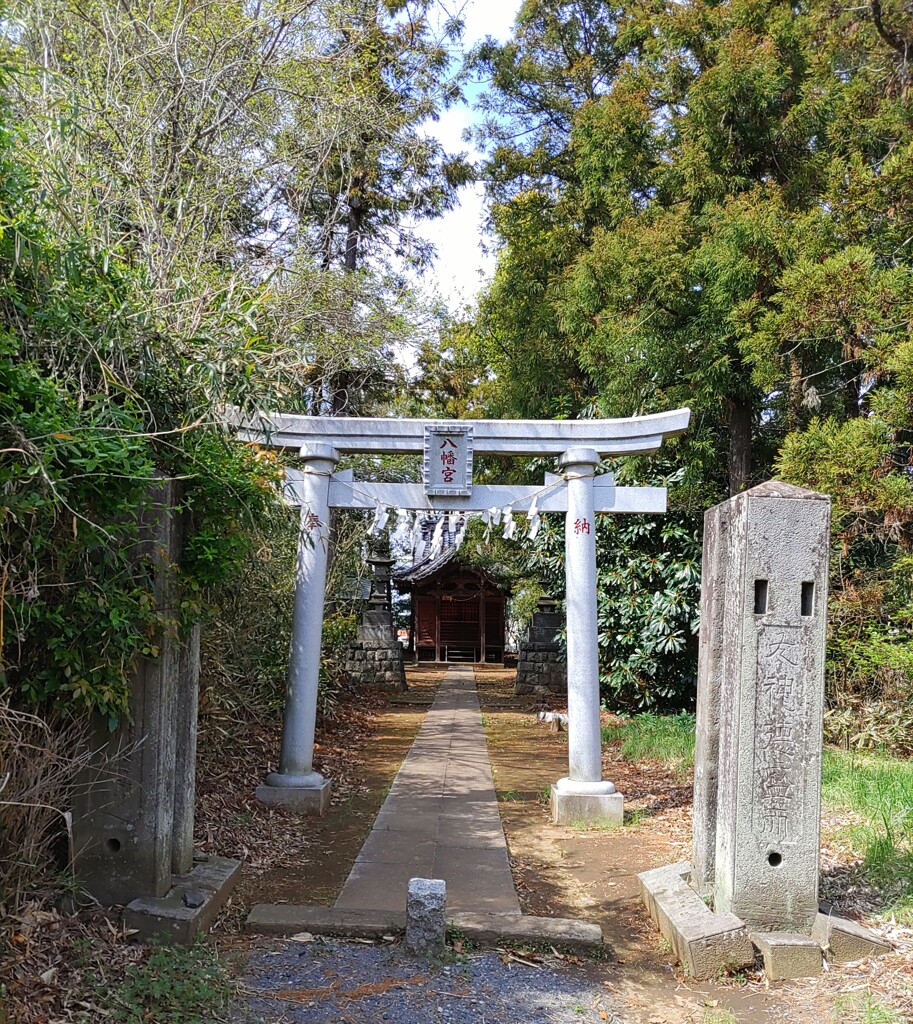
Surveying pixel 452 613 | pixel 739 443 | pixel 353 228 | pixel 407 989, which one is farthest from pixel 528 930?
pixel 452 613

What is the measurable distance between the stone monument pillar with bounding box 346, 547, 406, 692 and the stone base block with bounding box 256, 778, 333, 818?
815 centimetres

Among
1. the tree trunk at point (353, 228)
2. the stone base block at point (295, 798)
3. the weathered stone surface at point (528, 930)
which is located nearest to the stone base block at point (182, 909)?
the weathered stone surface at point (528, 930)

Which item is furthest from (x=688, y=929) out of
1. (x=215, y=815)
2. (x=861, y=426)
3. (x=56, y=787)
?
(x=861, y=426)

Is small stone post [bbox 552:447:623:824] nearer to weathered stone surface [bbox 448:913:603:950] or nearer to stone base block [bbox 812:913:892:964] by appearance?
weathered stone surface [bbox 448:913:603:950]

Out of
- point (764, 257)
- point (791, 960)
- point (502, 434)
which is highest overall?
point (764, 257)

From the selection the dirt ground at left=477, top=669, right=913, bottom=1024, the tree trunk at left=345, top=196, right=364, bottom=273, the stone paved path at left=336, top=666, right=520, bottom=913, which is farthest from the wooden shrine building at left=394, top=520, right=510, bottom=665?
the stone paved path at left=336, top=666, right=520, bottom=913

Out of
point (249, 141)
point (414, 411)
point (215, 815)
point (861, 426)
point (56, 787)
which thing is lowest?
point (215, 815)

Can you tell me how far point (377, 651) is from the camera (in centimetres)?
1536

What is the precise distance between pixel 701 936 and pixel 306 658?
3836 mm

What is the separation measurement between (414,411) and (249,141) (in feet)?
28.4

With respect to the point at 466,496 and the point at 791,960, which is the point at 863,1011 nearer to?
the point at 791,960

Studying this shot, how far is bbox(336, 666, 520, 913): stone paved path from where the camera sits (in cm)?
464

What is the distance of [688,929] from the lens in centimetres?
389

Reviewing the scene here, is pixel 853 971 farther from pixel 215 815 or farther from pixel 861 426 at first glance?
pixel 861 426
